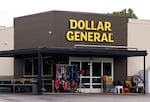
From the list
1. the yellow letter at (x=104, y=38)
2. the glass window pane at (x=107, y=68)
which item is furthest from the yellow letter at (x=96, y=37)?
→ the glass window pane at (x=107, y=68)

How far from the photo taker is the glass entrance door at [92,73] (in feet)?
→ 130

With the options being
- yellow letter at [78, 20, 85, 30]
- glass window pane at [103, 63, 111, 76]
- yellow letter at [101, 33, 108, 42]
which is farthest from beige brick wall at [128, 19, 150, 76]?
yellow letter at [78, 20, 85, 30]

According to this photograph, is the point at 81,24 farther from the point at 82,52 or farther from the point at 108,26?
the point at 82,52

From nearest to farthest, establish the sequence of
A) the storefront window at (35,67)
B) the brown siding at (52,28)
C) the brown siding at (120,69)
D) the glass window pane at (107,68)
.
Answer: the brown siding at (52,28)
the storefront window at (35,67)
the glass window pane at (107,68)
the brown siding at (120,69)

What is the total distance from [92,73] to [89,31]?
11.3ft

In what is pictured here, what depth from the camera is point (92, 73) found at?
4006cm

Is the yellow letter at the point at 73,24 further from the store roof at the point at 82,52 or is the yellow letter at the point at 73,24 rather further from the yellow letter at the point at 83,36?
the store roof at the point at 82,52

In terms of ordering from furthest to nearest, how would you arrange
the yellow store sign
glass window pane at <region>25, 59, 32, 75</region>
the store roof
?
1. glass window pane at <region>25, 59, 32, 75</region>
2. the yellow store sign
3. the store roof

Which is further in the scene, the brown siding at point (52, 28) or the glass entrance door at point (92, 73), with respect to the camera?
the glass entrance door at point (92, 73)

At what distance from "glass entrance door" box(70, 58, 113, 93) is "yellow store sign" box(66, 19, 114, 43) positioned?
180cm

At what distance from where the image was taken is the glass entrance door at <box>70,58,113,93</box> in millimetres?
39594

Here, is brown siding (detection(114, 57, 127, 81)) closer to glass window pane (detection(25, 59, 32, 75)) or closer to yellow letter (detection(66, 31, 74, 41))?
yellow letter (detection(66, 31, 74, 41))

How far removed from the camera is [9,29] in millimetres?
45156

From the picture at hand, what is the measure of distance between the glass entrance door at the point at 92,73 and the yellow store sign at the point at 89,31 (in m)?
1.80
